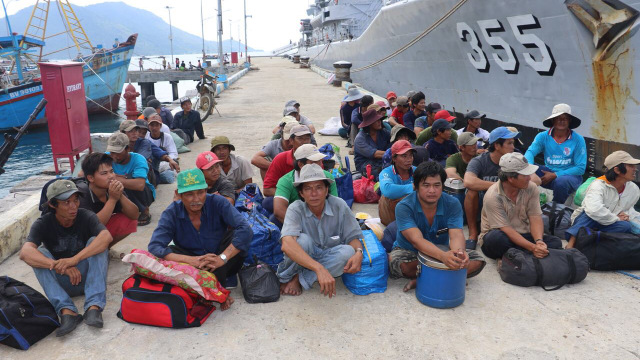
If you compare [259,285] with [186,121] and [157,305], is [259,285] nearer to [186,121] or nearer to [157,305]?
[157,305]

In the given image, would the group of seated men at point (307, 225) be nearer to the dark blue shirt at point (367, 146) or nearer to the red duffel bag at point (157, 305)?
the red duffel bag at point (157, 305)

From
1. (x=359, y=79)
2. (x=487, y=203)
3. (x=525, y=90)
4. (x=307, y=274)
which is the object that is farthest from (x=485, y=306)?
(x=359, y=79)

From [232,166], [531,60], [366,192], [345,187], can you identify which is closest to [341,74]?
[531,60]

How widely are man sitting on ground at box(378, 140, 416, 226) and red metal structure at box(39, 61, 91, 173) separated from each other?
4675 mm

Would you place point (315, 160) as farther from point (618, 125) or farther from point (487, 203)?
point (618, 125)

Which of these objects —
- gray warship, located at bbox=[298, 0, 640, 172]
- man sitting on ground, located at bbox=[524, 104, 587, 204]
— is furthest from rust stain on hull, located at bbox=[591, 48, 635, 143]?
man sitting on ground, located at bbox=[524, 104, 587, 204]

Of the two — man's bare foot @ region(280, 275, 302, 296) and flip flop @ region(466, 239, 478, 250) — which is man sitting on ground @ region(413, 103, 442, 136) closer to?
flip flop @ region(466, 239, 478, 250)

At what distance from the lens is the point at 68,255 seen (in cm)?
375

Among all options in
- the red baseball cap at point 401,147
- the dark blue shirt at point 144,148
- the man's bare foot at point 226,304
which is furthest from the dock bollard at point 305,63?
the man's bare foot at point 226,304

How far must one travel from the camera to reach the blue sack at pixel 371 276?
12.7 feet

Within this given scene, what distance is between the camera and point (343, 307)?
3.73 m

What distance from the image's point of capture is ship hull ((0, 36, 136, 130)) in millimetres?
25297

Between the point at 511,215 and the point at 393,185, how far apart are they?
1167 mm

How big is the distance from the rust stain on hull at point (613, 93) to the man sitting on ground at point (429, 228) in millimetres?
5140
